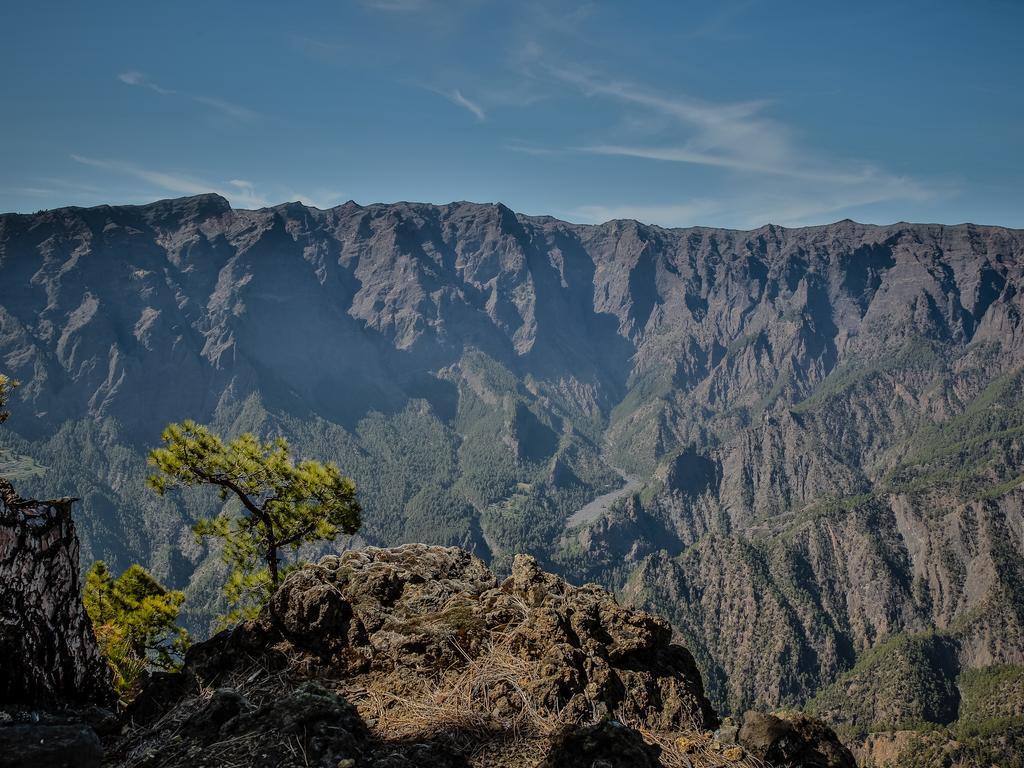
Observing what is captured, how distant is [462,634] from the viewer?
7770 mm

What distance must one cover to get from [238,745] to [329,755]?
0.89m

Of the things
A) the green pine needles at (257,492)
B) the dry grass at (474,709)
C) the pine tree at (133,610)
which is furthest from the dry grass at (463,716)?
the pine tree at (133,610)

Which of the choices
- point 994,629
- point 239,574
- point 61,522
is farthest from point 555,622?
point 994,629

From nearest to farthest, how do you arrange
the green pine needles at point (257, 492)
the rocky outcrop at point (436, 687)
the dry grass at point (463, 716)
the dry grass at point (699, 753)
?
the rocky outcrop at point (436, 687) → the dry grass at point (463, 716) → the dry grass at point (699, 753) → the green pine needles at point (257, 492)

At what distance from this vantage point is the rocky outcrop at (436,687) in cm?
508

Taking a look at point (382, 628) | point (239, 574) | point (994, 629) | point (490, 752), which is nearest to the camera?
point (490, 752)

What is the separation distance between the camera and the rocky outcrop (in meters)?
5.08

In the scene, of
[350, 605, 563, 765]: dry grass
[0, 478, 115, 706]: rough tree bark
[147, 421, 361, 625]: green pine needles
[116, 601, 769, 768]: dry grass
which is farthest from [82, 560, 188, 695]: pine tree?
[350, 605, 563, 765]: dry grass

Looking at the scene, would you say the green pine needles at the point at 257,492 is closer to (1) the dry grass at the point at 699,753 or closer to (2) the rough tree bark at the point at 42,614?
(2) the rough tree bark at the point at 42,614

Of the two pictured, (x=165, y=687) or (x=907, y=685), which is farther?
(x=907, y=685)

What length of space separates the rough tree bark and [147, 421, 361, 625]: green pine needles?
9.19 meters

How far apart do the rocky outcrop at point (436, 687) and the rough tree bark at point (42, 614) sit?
3.12 feet

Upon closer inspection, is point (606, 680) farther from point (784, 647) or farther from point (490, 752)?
point (784, 647)

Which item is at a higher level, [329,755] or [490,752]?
[329,755]
